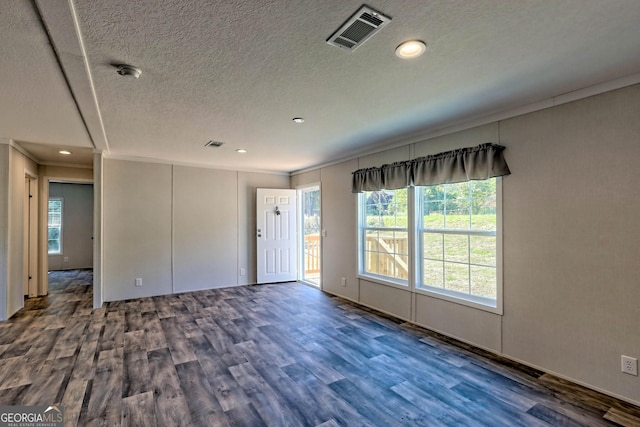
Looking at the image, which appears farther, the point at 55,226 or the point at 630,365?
the point at 55,226

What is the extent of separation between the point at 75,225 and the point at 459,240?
31.0ft

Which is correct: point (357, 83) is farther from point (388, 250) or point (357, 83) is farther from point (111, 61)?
point (388, 250)

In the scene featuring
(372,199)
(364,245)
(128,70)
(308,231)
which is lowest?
(364,245)

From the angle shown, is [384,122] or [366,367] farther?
[384,122]

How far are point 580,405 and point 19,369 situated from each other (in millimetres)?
4484

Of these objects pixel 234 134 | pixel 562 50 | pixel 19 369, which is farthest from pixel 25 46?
pixel 562 50

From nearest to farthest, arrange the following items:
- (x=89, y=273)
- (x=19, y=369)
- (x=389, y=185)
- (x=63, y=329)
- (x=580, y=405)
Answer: (x=580, y=405) < (x=19, y=369) < (x=63, y=329) < (x=389, y=185) < (x=89, y=273)

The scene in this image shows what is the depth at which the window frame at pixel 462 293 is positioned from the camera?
2.97 meters

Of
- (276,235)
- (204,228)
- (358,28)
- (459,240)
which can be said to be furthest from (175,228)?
(358,28)

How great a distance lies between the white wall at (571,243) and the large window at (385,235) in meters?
1.02

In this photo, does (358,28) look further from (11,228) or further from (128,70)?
(11,228)

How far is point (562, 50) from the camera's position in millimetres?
1887

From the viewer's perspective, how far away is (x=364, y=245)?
4758 mm

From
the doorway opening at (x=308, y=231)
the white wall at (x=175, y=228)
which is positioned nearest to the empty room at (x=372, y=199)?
the white wall at (x=175, y=228)
